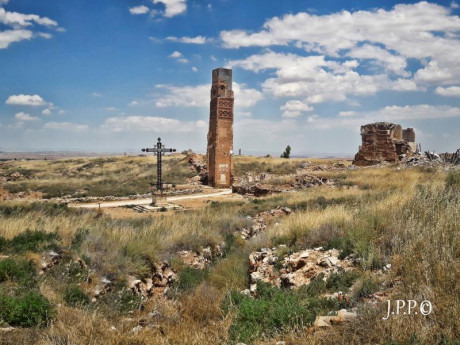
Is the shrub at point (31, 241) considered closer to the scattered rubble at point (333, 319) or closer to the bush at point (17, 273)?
the bush at point (17, 273)

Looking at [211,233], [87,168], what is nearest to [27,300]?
[211,233]

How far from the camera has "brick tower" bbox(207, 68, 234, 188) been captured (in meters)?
29.3

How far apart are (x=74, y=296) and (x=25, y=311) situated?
1.18m

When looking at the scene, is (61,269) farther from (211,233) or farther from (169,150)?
(169,150)

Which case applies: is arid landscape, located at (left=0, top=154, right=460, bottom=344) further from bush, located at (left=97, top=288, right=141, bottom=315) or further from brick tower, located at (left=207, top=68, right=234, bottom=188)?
brick tower, located at (left=207, top=68, right=234, bottom=188)

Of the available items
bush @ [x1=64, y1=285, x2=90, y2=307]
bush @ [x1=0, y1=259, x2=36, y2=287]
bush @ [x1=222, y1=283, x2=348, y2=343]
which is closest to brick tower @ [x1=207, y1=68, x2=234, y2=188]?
bush @ [x1=0, y1=259, x2=36, y2=287]

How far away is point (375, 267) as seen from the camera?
18.0ft

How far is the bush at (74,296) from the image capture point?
5.54 meters

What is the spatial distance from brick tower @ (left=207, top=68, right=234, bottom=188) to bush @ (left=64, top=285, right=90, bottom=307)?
24.6m

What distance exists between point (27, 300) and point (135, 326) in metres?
1.48

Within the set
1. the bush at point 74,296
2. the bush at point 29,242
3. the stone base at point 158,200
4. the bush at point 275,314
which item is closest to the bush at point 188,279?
the bush at point 74,296

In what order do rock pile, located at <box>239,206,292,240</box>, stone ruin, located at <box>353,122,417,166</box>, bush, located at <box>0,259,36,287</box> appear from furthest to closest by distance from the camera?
stone ruin, located at <box>353,122,417,166</box>
rock pile, located at <box>239,206,292,240</box>
bush, located at <box>0,259,36,287</box>

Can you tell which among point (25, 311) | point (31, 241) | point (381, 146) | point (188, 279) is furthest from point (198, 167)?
point (25, 311)

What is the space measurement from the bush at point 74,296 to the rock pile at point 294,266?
2.77 m
